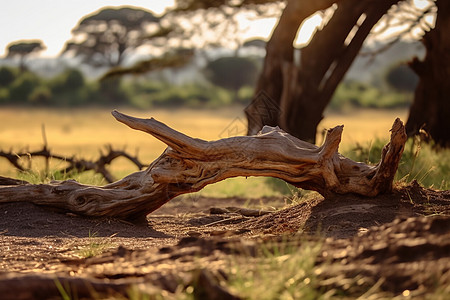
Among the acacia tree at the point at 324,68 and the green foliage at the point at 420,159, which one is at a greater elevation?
the acacia tree at the point at 324,68

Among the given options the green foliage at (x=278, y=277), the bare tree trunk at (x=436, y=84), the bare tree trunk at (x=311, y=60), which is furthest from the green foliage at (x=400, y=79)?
the green foliage at (x=278, y=277)

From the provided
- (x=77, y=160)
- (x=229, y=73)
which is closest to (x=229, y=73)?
(x=229, y=73)

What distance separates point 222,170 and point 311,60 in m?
5.20

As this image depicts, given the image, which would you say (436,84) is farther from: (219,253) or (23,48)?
(23,48)

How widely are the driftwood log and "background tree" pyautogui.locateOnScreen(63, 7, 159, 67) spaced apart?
30.0m

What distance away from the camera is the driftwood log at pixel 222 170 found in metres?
5.18

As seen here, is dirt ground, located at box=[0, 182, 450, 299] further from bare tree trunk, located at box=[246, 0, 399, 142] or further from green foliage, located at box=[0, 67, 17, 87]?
green foliage, located at box=[0, 67, 17, 87]

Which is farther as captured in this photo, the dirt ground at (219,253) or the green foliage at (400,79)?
the green foliage at (400,79)

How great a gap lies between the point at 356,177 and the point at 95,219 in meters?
2.21

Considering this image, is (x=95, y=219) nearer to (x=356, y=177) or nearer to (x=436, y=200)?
(x=356, y=177)

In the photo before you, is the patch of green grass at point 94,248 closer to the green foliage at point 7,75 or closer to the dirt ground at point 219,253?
the dirt ground at point 219,253

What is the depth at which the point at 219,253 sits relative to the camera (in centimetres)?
301

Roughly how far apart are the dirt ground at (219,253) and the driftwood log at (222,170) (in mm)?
187

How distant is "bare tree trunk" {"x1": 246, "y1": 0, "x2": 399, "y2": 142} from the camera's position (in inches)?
389
